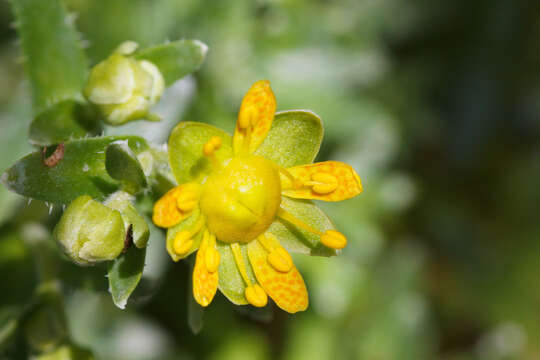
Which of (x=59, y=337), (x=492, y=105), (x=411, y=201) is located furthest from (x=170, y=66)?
(x=492, y=105)

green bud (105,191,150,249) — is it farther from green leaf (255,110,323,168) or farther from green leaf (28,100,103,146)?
green leaf (255,110,323,168)

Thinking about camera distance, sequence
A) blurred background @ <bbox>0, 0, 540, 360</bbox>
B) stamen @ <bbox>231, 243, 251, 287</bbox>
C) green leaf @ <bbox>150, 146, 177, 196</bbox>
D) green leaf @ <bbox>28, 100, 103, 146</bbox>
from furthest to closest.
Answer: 1. blurred background @ <bbox>0, 0, 540, 360</bbox>
2. green leaf @ <bbox>28, 100, 103, 146</bbox>
3. green leaf @ <bbox>150, 146, 177, 196</bbox>
4. stamen @ <bbox>231, 243, 251, 287</bbox>

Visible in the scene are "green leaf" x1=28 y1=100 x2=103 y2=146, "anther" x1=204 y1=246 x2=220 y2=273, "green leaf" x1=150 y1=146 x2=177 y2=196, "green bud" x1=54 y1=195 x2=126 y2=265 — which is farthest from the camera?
"green leaf" x1=28 y1=100 x2=103 y2=146

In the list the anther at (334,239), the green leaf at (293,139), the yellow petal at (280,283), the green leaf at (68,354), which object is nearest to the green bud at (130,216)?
the yellow petal at (280,283)

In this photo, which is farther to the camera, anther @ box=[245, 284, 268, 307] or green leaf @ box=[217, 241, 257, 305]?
green leaf @ box=[217, 241, 257, 305]

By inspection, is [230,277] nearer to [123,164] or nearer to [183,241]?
[183,241]

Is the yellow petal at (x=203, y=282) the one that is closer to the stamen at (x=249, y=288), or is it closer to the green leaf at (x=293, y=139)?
the stamen at (x=249, y=288)

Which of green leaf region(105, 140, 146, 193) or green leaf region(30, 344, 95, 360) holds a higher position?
green leaf region(105, 140, 146, 193)

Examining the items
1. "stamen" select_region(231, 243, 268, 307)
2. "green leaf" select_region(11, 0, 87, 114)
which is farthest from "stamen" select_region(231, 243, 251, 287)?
"green leaf" select_region(11, 0, 87, 114)
